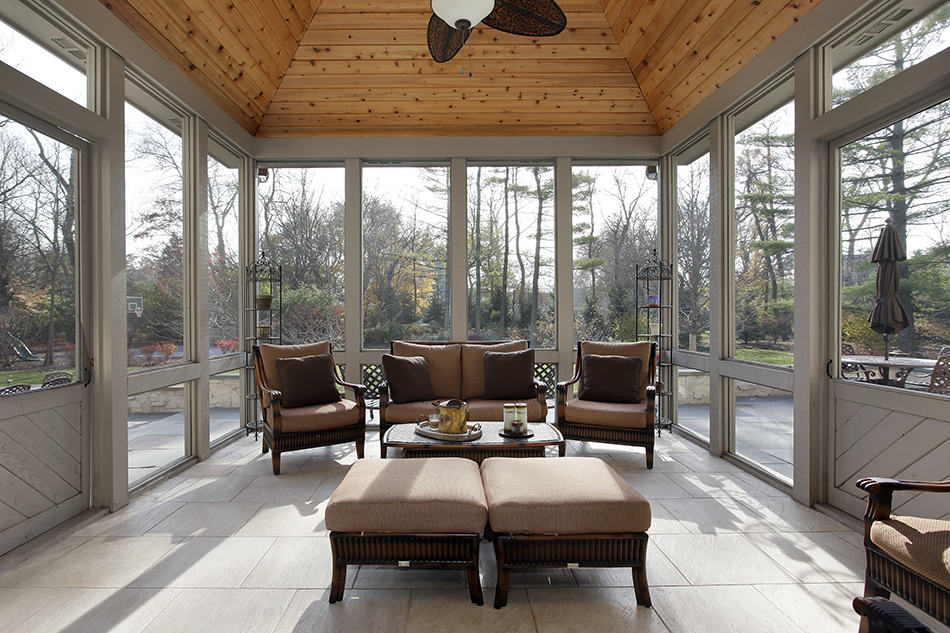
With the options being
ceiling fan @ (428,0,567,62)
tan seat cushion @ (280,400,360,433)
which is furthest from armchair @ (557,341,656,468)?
ceiling fan @ (428,0,567,62)

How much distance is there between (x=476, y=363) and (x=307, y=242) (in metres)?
2.37

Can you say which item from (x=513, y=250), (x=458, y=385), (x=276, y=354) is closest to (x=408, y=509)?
(x=458, y=385)

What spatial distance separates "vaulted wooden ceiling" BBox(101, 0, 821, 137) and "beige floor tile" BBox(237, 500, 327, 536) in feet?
10.9

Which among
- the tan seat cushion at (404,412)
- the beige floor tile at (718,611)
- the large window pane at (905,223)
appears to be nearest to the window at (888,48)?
the large window pane at (905,223)

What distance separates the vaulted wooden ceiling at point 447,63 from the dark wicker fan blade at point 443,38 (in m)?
1.65

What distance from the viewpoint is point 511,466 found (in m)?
2.81

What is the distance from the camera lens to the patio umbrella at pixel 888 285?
300 centimetres

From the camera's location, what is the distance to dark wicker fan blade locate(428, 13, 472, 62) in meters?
3.08

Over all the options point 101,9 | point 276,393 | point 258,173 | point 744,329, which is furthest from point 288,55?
point 744,329

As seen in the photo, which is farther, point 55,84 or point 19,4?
point 55,84

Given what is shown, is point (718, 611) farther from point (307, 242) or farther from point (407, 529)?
point (307, 242)

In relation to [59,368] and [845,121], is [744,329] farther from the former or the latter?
[59,368]

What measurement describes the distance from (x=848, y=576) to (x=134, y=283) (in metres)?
4.66

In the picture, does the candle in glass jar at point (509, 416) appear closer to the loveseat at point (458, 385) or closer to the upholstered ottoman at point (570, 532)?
the loveseat at point (458, 385)
